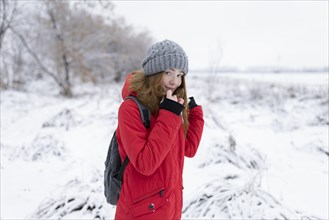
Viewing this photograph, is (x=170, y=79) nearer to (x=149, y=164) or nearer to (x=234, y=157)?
(x=149, y=164)

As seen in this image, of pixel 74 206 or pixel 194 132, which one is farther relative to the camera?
pixel 74 206

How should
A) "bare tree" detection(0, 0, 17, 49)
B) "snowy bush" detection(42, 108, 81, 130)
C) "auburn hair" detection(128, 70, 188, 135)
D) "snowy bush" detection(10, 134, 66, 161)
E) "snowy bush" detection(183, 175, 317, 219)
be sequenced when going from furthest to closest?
1. "bare tree" detection(0, 0, 17, 49)
2. "snowy bush" detection(42, 108, 81, 130)
3. "snowy bush" detection(10, 134, 66, 161)
4. "snowy bush" detection(183, 175, 317, 219)
5. "auburn hair" detection(128, 70, 188, 135)

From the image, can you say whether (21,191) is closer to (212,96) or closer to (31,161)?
(31,161)

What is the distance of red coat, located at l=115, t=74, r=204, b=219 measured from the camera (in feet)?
4.19

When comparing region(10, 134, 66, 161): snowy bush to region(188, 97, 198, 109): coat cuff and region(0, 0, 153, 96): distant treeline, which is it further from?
region(0, 0, 153, 96): distant treeline

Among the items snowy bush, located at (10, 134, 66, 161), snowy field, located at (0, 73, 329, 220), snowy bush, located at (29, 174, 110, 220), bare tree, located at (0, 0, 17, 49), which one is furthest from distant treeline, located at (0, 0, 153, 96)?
snowy bush, located at (29, 174, 110, 220)

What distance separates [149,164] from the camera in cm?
126

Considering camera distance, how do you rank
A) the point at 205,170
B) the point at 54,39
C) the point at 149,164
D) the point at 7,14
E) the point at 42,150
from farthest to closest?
the point at 54,39 → the point at 7,14 → the point at 42,150 → the point at 205,170 → the point at 149,164

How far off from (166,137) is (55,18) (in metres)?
16.5

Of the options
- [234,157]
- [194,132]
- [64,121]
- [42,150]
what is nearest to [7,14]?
[64,121]

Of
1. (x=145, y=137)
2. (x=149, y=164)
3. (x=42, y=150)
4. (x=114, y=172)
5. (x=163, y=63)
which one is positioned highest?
(x=163, y=63)

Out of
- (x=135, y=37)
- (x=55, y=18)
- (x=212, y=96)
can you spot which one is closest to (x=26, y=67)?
(x=55, y=18)

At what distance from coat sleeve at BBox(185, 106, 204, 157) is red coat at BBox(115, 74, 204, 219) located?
160mm

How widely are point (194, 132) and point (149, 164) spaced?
1.82ft
